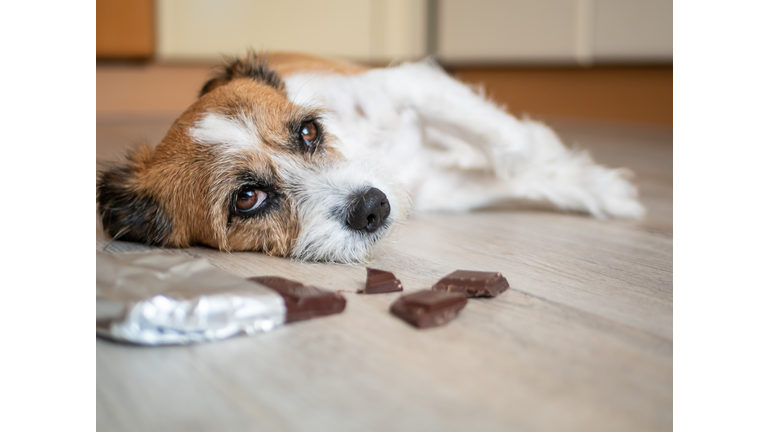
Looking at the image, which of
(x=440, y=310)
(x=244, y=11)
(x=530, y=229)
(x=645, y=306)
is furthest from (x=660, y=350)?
(x=244, y=11)

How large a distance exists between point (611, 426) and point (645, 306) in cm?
48

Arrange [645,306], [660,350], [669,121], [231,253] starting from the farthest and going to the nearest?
[669,121] < [231,253] < [645,306] < [660,350]

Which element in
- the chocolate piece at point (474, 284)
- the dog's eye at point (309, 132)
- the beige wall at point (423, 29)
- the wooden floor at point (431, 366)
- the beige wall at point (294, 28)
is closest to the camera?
the wooden floor at point (431, 366)

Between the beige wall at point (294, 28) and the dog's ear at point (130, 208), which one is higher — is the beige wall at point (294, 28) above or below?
Result: above

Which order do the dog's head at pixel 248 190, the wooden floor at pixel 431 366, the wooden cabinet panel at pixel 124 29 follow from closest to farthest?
the wooden floor at pixel 431 366, the dog's head at pixel 248 190, the wooden cabinet panel at pixel 124 29

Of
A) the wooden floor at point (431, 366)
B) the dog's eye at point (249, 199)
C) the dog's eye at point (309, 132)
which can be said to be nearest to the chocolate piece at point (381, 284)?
the wooden floor at point (431, 366)

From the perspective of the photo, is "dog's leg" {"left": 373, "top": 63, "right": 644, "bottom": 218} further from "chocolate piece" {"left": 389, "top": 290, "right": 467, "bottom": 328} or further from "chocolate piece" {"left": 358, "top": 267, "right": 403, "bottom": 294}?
"chocolate piece" {"left": 389, "top": 290, "right": 467, "bottom": 328}

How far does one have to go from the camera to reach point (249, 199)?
1538mm

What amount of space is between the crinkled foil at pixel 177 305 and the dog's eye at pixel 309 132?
2.00 ft

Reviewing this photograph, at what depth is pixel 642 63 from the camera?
4500 millimetres

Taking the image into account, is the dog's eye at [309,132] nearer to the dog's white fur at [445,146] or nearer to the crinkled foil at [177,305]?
the dog's white fur at [445,146]

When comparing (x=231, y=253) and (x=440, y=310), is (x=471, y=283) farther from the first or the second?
(x=231, y=253)

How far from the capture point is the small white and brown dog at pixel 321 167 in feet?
5.01

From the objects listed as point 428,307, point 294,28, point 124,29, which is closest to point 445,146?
point 428,307
